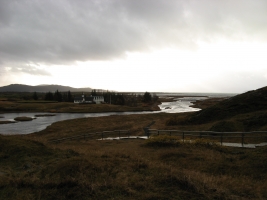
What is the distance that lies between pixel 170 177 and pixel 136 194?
157cm

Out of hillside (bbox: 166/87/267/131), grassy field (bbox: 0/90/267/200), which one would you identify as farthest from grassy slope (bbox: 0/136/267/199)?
hillside (bbox: 166/87/267/131)

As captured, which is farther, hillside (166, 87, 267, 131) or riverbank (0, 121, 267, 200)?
hillside (166, 87, 267, 131)

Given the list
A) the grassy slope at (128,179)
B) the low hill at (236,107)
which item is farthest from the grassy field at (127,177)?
the low hill at (236,107)

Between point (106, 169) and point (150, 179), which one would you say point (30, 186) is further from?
point (150, 179)

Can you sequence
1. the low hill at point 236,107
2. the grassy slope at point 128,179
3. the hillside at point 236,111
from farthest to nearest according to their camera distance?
1. the low hill at point 236,107
2. the hillside at point 236,111
3. the grassy slope at point 128,179

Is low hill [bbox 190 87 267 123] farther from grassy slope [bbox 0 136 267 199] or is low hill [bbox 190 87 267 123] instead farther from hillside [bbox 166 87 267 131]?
grassy slope [bbox 0 136 267 199]

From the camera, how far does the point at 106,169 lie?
7.54 meters

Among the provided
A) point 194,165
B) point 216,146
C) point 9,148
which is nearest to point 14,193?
point 9,148

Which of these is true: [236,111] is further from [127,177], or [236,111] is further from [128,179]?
[128,179]

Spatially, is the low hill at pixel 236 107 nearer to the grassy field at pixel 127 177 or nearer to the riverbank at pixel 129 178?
the grassy field at pixel 127 177

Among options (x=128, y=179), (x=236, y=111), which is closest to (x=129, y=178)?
(x=128, y=179)

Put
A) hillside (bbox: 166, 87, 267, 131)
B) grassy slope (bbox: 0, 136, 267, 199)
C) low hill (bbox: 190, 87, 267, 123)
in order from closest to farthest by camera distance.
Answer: grassy slope (bbox: 0, 136, 267, 199) → hillside (bbox: 166, 87, 267, 131) → low hill (bbox: 190, 87, 267, 123)

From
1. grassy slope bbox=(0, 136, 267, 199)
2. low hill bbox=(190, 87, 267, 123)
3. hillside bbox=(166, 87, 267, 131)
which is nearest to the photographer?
grassy slope bbox=(0, 136, 267, 199)

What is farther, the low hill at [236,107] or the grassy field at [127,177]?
the low hill at [236,107]
